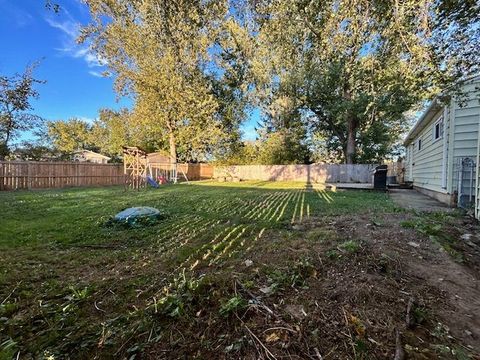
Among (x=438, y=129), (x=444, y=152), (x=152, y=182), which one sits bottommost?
(x=152, y=182)

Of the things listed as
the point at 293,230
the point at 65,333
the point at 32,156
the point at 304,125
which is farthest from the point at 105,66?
the point at 65,333

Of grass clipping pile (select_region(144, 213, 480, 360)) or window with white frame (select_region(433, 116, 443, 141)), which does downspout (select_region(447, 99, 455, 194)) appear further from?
grass clipping pile (select_region(144, 213, 480, 360))

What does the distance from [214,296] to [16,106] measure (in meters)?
13.2

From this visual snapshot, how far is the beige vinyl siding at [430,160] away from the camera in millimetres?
8273

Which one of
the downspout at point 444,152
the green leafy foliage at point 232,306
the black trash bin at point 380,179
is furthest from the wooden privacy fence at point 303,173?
the green leafy foliage at point 232,306

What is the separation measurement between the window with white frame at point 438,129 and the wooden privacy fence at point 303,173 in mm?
8844

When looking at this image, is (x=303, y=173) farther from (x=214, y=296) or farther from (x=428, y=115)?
(x=214, y=296)

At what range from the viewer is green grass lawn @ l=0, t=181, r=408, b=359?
168cm

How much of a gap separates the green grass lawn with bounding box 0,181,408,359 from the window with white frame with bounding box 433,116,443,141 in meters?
6.11

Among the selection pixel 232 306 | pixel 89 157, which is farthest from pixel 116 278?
pixel 89 157

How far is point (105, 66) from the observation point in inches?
720

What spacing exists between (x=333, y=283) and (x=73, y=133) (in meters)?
38.3

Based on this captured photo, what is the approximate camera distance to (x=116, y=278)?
2.56 m

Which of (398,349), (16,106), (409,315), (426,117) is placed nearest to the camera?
(398,349)
